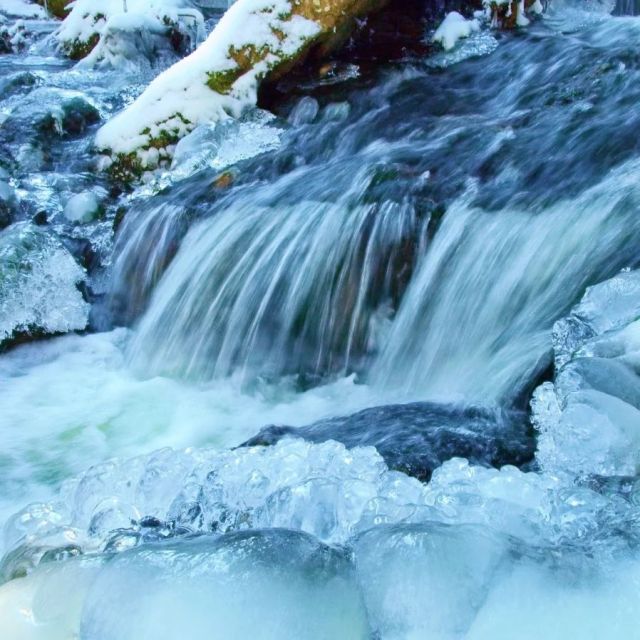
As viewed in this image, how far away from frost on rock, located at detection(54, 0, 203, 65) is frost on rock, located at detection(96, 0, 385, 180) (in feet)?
10.4

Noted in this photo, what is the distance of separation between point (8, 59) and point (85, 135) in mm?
5282

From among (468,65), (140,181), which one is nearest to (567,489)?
(140,181)

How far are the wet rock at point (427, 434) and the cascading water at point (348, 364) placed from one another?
0.02 metres

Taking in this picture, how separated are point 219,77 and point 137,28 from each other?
12.3 feet

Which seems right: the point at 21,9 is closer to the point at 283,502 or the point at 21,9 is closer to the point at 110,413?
the point at 110,413

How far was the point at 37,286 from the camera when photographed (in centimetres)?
570

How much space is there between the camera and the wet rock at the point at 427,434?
3020mm

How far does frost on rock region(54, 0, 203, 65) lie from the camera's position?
1059 cm

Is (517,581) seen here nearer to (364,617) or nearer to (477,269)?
(364,617)

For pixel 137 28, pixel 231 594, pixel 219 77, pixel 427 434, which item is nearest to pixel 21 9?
pixel 137 28

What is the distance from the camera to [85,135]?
820cm

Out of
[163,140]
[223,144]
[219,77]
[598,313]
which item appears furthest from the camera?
[219,77]

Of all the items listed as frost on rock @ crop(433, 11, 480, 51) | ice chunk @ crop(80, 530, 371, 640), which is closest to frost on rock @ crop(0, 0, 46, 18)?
frost on rock @ crop(433, 11, 480, 51)

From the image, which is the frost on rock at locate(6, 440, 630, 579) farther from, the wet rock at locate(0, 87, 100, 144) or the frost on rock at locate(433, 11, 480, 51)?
the frost on rock at locate(433, 11, 480, 51)
